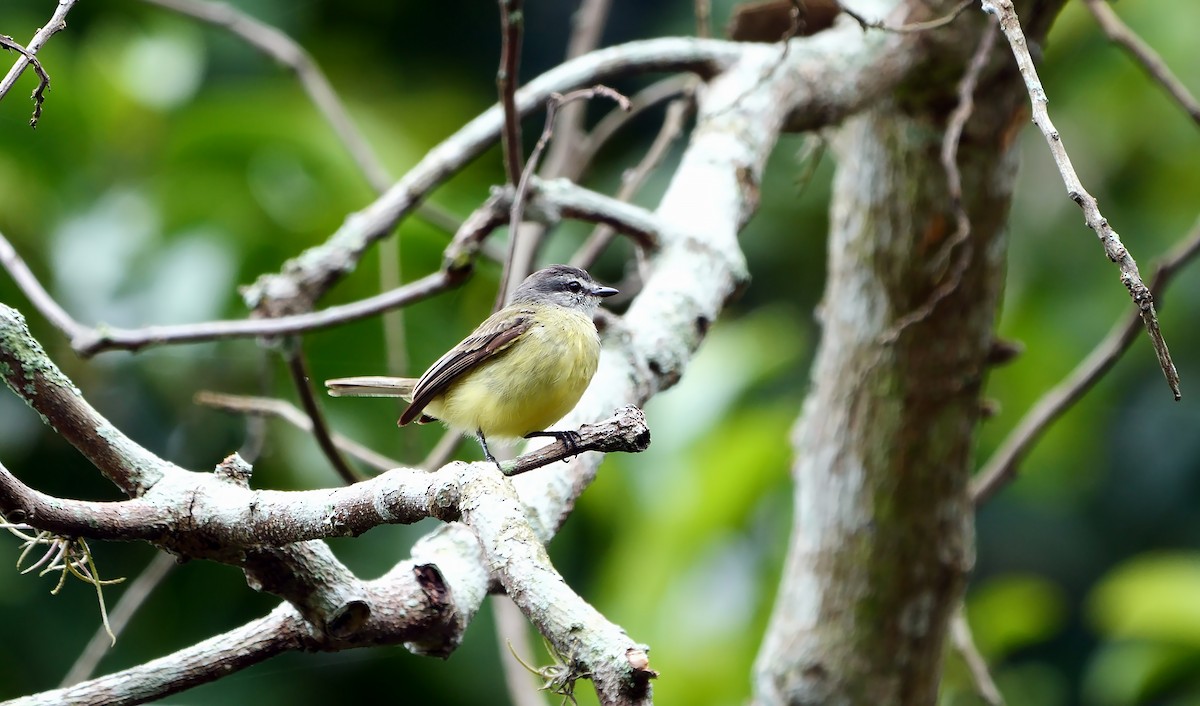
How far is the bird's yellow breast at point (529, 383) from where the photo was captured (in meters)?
2.64

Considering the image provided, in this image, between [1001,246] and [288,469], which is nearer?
[1001,246]

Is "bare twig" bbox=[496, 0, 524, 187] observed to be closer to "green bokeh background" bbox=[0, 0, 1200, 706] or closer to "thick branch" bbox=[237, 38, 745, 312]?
"thick branch" bbox=[237, 38, 745, 312]

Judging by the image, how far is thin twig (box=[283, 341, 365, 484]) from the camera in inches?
113

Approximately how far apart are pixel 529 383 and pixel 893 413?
1.58 meters

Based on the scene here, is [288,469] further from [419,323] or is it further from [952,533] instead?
[952,533]

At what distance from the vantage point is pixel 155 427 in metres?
5.55

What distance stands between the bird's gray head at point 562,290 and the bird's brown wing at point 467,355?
33cm

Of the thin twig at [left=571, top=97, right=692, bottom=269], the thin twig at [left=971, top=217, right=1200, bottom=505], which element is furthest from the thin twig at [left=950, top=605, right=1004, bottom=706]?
the thin twig at [left=571, top=97, right=692, bottom=269]

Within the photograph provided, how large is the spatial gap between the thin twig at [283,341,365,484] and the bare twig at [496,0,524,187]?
68cm

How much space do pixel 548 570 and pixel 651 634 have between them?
3.56 metres

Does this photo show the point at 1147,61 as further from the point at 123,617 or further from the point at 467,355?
the point at 123,617

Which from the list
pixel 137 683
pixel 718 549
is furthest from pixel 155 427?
pixel 137 683

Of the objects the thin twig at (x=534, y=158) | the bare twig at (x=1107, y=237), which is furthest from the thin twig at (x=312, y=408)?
the bare twig at (x=1107, y=237)

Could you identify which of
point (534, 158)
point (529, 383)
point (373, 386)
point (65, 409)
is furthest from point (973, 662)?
point (65, 409)
